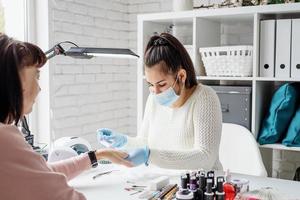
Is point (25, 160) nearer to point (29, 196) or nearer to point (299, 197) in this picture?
point (29, 196)

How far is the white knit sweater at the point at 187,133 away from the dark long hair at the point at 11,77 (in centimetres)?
73

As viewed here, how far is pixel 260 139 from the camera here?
95.0 inches

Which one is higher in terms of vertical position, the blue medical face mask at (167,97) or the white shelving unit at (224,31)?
the white shelving unit at (224,31)

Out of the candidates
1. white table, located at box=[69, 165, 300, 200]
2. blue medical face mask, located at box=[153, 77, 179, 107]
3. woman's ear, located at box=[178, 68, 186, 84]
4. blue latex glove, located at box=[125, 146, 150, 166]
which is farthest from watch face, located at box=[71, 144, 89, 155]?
woman's ear, located at box=[178, 68, 186, 84]

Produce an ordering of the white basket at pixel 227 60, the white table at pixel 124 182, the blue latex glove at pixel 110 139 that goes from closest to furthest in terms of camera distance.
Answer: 1. the white table at pixel 124 182
2. the blue latex glove at pixel 110 139
3. the white basket at pixel 227 60

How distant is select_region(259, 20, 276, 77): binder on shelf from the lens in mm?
2359

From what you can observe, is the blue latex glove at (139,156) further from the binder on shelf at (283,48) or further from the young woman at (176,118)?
the binder on shelf at (283,48)

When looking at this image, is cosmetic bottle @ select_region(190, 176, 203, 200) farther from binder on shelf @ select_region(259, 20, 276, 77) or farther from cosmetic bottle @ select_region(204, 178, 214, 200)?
binder on shelf @ select_region(259, 20, 276, 77)

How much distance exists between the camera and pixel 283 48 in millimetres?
2332

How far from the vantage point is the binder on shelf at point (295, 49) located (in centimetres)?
229

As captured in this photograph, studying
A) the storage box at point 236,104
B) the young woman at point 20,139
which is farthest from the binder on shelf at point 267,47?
the young woman at point 20,139

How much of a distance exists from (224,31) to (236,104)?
25.3 inches

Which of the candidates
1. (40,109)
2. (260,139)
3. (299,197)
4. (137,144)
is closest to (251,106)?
(260,139)

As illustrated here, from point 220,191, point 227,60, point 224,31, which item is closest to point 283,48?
point 227,60
